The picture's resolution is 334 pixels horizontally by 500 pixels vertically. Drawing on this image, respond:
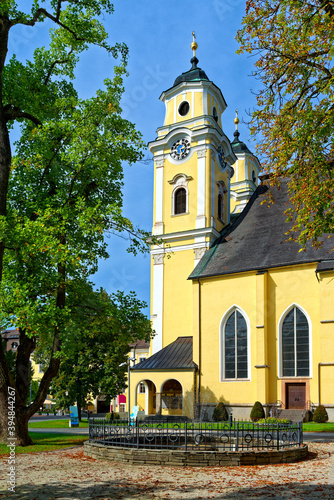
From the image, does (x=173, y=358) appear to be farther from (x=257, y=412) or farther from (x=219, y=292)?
(x=257, y=412)

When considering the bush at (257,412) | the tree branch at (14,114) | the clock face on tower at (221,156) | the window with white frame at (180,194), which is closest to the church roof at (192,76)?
the clock face on tower at (221,156)

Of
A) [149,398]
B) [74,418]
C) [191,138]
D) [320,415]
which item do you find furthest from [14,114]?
[191,138]

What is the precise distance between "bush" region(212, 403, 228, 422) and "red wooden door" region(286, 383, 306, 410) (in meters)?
3.54

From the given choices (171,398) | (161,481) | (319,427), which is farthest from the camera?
(171,398)

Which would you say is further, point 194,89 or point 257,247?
point 194,89

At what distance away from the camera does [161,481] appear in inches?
406

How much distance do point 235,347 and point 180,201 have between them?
12.9 meters

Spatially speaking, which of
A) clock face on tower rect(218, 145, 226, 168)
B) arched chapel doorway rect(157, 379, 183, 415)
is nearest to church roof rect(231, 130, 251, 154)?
clock face on tower rect(218, 145, 226, 168)

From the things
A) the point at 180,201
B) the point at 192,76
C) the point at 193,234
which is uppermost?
the point at 192,76

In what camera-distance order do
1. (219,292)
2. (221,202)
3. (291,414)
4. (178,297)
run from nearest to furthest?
(291,414), (219,292), (178,297), (221,202)

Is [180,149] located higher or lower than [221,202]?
higher

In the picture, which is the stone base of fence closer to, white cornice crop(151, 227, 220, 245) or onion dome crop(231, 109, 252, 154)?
white cornice crop(151, 227, 220, 245)

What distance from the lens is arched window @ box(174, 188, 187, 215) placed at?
131 feet

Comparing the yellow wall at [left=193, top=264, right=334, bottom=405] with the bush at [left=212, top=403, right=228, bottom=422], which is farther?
the bush at [left=212, top=403, right=228, bottom=422]
